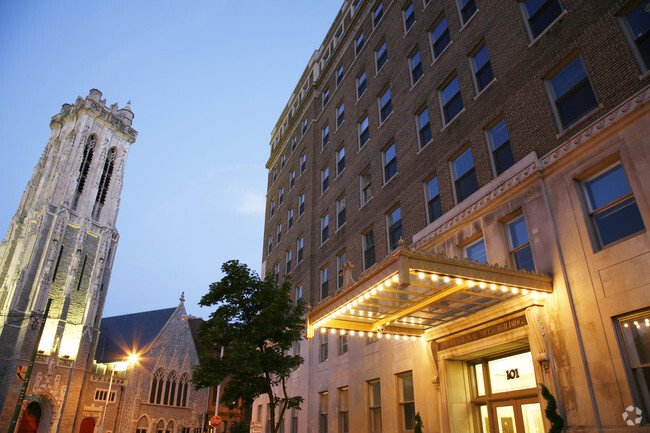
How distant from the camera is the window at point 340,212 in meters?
25.5

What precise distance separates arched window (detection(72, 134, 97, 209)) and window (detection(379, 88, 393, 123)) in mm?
53990

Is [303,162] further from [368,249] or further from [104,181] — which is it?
[104,181]

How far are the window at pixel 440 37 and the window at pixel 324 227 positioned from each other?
11956 millimetres

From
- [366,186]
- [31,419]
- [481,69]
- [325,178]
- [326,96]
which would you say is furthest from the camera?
[31,419]

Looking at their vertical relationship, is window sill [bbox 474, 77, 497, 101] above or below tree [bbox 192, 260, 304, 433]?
above

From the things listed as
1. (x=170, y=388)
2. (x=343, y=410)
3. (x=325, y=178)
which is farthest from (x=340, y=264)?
(x=170, y=388)

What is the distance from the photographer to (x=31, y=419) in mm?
50312

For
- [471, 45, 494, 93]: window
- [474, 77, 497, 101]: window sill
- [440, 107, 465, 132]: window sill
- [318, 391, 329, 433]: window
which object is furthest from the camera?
[318, 391, 329, 433]: window

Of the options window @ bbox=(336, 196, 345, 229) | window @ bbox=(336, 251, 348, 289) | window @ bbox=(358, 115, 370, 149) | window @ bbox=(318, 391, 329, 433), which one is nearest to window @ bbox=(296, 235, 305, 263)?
A: window @ bbox=(336, 196, 345, 229)

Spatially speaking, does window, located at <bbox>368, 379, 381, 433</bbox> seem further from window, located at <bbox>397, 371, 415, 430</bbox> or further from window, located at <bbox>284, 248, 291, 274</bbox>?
window, located at <bbox>284, 248, 291, 274</bbox>

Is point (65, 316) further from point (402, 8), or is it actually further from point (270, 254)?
point (402, 8)

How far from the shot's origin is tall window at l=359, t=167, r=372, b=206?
2269 centimetres

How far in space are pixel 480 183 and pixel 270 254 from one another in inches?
1004

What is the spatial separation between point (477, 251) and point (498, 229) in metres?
1.39
